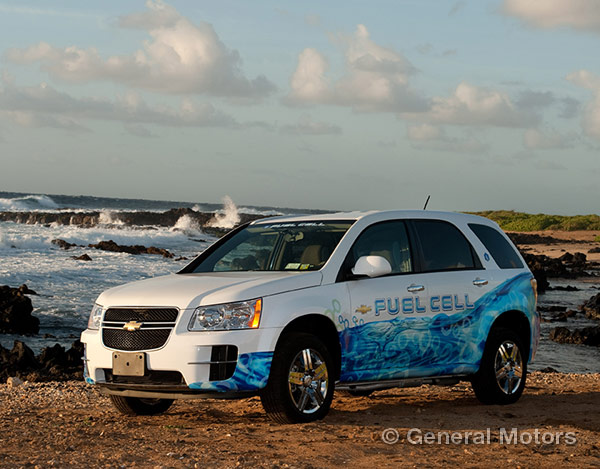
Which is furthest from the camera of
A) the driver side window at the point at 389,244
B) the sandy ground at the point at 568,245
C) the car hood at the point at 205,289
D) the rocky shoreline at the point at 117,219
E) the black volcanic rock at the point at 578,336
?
the rocky shoreline at the point at 117,219

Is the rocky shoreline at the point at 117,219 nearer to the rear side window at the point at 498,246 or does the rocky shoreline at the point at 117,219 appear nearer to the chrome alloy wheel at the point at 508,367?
the rear side window at the point at 498,246

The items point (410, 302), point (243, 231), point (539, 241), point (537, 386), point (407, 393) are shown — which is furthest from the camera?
point (539, 241)

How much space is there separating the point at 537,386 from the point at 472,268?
2.95 metres

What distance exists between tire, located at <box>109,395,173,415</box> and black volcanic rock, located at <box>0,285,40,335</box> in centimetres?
1045

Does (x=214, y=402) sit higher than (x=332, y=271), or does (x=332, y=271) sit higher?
(x=332, y=271)

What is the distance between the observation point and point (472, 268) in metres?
9.48

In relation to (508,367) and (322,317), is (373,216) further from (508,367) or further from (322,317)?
(508,367)

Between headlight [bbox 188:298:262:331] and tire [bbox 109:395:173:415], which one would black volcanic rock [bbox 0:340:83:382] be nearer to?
tire [bbox 109:395:173:415]

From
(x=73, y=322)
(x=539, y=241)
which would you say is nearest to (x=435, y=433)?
(x=73, y=322)

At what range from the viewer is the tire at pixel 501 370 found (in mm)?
9508

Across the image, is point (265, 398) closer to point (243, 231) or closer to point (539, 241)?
point (243, 231)

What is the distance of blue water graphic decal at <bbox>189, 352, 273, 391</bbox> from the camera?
24.5 ft

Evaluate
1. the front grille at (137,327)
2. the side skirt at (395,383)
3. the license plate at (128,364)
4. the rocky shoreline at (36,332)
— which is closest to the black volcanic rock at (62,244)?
the rocky shoreline at (36,332)

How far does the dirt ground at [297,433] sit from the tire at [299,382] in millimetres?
152
